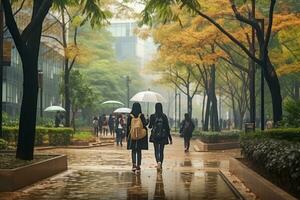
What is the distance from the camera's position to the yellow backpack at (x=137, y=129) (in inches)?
569

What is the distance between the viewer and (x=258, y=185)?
970 centimetres

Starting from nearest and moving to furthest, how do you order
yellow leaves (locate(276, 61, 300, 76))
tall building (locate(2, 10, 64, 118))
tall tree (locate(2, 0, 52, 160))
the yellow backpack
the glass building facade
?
tall tree (locate(2, 0, 52, 160)) → the yellow backpack → yellow leaves (locate(276, 61, 300, 76)) → tall building (locate(2, 10, 64, 118)) → the glass building facade

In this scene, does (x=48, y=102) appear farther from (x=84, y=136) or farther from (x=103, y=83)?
(x=84, y=136)

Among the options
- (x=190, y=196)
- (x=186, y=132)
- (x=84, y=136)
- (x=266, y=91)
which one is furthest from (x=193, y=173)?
(x=266, y=91)

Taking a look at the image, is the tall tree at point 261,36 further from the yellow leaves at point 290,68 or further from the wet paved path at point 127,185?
the yellow leaves at point 290,68

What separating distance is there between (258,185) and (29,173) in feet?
15.3

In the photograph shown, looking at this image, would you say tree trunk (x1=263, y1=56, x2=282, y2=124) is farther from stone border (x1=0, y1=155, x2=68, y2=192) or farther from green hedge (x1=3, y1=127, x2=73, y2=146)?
green hedge (x1=3, y1=127, x2=73, y2=146)

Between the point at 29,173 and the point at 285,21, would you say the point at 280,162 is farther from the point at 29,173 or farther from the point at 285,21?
the point at 285,21

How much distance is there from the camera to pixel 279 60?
106 ft

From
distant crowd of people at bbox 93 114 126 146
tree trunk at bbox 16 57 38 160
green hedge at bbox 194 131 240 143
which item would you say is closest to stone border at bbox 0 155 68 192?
tree trunk at bbox 16 57 38 160

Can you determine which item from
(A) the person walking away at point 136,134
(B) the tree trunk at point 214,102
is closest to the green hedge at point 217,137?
(B) the tree trunk at point 214,102

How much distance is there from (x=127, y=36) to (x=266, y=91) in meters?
78.1

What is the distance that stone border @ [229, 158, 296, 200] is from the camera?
25.5 feet

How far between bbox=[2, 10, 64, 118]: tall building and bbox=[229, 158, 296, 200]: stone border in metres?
21.3
